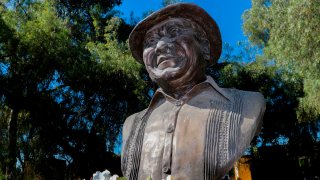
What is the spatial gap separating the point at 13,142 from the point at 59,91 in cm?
248

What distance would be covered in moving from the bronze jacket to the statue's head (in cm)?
16

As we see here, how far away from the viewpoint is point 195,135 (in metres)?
→ 3.10

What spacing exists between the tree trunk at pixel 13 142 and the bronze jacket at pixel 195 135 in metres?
8.34

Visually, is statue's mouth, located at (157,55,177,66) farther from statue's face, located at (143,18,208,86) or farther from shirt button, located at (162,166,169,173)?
shirt button, located at (162,166,169,173)

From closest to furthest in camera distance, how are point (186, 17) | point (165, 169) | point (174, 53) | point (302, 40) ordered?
1. point (165, 169)
2. point (174, 53)
3. point (186, 17)
4. point (302, 40)

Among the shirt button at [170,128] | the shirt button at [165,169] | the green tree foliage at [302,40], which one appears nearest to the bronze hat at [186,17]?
the shirt button at [170,128]

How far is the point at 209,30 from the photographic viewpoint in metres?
3.54

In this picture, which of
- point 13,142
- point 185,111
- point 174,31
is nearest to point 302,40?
point 174,31

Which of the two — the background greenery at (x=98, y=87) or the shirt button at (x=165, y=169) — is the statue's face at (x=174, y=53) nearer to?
the shirt button at (x=165, y=169)

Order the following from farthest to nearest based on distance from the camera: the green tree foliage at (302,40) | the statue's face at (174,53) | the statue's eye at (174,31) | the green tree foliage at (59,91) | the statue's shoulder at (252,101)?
the green tree foliage at (59,91), the green tree foliage at (302,40), the statue's eye at (174,31), the statue's face at (174,53), the statue's shoulder at (252,101)

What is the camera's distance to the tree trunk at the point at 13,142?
1109 centimetres

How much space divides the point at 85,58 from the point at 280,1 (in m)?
6.10

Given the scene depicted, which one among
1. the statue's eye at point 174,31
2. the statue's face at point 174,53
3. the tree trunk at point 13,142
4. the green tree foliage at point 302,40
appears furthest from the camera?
the tree trunk at point 13,142

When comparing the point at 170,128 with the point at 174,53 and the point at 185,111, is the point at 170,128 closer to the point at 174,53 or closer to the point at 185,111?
the point at 185,111
